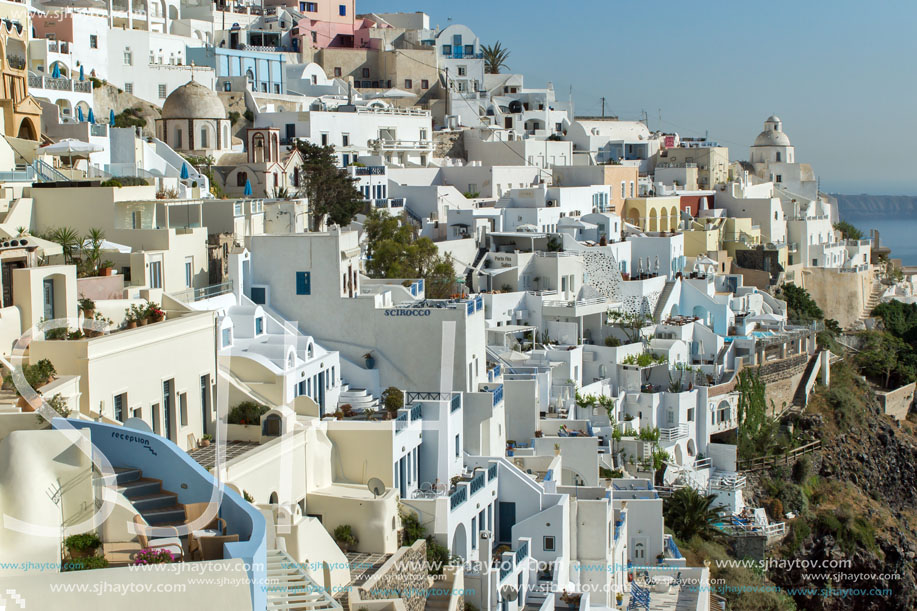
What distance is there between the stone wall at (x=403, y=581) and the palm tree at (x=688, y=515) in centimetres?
1191

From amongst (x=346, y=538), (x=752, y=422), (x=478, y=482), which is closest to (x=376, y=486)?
(x=346, y=538)

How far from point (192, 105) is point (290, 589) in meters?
25.2

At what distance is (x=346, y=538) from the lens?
17125 millimetres

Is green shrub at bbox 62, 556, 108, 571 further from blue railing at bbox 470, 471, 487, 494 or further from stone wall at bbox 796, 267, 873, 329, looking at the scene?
stone wall at bbox 796, 267, 873, 329

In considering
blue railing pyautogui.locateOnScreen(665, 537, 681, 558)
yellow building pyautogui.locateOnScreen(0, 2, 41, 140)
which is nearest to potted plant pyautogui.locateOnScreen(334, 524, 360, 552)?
blue railing pyautogui.locateOnScreen(665, 537, 681, 558)

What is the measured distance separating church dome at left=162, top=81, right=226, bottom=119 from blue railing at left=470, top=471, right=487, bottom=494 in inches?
698

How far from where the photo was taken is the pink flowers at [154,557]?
32.6 ft

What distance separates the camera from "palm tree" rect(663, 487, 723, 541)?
27.5 m

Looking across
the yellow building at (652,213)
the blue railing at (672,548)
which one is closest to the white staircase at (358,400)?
the blue railing at (672,548)

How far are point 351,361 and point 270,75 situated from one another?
30425 millimetres

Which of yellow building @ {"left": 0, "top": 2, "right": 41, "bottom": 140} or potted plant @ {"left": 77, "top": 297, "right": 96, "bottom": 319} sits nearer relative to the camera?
potted plant @ {"left": 77, "top": 297, "right": 96, "bottom": 319}

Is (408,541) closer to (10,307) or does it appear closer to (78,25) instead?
(10,307)

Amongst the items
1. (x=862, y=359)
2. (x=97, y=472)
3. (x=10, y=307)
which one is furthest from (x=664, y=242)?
(x=97, y=472)

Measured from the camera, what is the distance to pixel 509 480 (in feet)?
70.1
